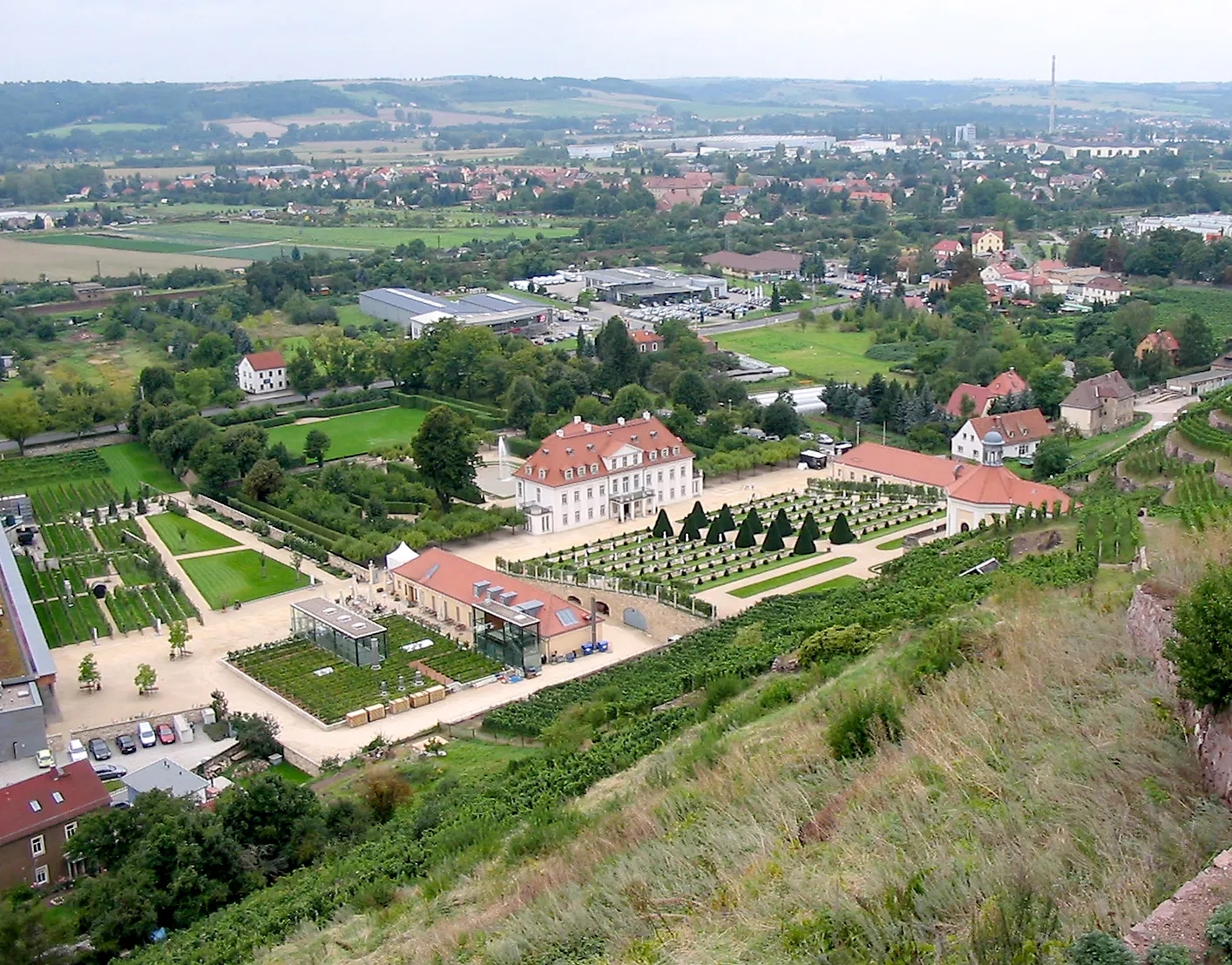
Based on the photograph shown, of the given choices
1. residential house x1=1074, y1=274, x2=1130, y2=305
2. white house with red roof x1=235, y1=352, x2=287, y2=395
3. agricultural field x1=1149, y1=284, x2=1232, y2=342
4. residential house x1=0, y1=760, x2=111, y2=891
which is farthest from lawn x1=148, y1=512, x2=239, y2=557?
residential house x1=1074, y1=274, x2=1130, y2=305

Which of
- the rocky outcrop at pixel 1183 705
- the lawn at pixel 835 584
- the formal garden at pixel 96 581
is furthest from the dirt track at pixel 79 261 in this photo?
the rocky outcrop at pixel 1183 705

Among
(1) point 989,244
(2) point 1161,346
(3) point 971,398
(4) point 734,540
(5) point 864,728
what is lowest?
(4) point 734,540

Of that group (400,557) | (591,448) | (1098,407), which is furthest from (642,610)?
(1098,407)

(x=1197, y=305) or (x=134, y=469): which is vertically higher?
(x=1197, y=305)

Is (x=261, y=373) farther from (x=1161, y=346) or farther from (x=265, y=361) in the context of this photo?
(x=1161, y=346)

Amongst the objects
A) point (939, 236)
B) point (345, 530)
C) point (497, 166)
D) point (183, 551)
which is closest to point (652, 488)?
point (345, 530)

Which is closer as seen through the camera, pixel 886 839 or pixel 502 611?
pixel 886 839
